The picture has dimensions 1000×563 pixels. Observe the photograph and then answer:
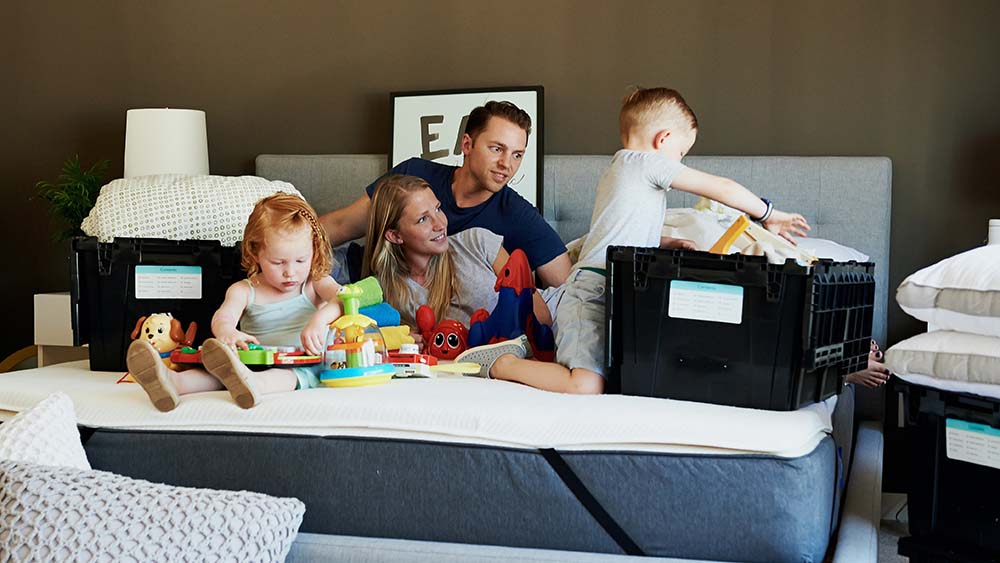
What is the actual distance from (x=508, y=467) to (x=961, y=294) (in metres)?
0.86

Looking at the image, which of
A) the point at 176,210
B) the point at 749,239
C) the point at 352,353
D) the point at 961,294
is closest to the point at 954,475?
the point at 961,294

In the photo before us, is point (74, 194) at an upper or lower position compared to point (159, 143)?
lower

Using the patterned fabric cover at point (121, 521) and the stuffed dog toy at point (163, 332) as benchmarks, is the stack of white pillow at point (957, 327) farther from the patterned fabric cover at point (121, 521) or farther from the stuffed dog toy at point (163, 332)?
the stuffed dog toy at point (163, 332)

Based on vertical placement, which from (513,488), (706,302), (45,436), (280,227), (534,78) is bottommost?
(513,488)

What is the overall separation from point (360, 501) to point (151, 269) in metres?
1.04

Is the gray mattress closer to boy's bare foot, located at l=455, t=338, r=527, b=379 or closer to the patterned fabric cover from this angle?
the patterned fabric cover

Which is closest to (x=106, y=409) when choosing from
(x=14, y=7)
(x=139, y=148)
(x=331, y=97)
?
(x=139, y=148)

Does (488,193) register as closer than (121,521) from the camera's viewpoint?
No

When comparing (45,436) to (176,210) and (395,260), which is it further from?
(395,260)

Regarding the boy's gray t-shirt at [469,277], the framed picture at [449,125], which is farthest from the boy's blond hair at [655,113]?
the framed picture at [449,125]

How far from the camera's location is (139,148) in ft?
11.6

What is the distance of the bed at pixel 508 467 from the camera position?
5.80ft

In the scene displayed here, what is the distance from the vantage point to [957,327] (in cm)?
185

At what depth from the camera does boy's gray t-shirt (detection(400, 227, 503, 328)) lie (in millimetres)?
2967
